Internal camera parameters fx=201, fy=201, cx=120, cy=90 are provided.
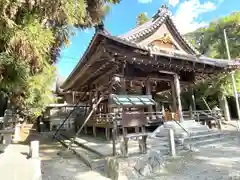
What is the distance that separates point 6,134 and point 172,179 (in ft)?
22.8

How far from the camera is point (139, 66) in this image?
9.98m

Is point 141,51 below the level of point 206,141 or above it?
above

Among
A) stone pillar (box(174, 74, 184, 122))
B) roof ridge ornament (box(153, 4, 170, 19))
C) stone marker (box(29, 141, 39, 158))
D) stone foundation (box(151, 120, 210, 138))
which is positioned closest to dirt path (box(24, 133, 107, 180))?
stone marker (box(29, 141, 39, 158))

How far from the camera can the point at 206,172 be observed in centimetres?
500

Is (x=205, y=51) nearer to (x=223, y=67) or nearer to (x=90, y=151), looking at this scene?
(x=223, y=67)

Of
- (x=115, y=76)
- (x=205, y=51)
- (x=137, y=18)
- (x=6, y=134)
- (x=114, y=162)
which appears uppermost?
A: (x=137, y=18)

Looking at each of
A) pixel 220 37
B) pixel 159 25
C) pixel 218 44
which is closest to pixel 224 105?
pixel 218 44

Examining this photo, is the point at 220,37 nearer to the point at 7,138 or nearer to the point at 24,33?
the point at 7,138

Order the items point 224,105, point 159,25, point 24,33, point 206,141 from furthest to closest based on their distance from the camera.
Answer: point 224,105 < point 159,25 < point 206,141 < point 24,33

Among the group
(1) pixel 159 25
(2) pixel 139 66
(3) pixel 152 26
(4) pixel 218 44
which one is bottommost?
(2) pixel 139 66

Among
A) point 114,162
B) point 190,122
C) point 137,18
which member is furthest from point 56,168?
point 137,18

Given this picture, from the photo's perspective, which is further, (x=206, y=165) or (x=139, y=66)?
(x=139, y=66)

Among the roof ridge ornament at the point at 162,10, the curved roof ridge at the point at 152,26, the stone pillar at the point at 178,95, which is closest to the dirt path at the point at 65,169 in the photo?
the stone pillar at the point at 178,95

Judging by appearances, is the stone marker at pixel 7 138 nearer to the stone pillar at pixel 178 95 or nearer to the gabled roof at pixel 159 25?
the gabled roof at pixel 159 25
